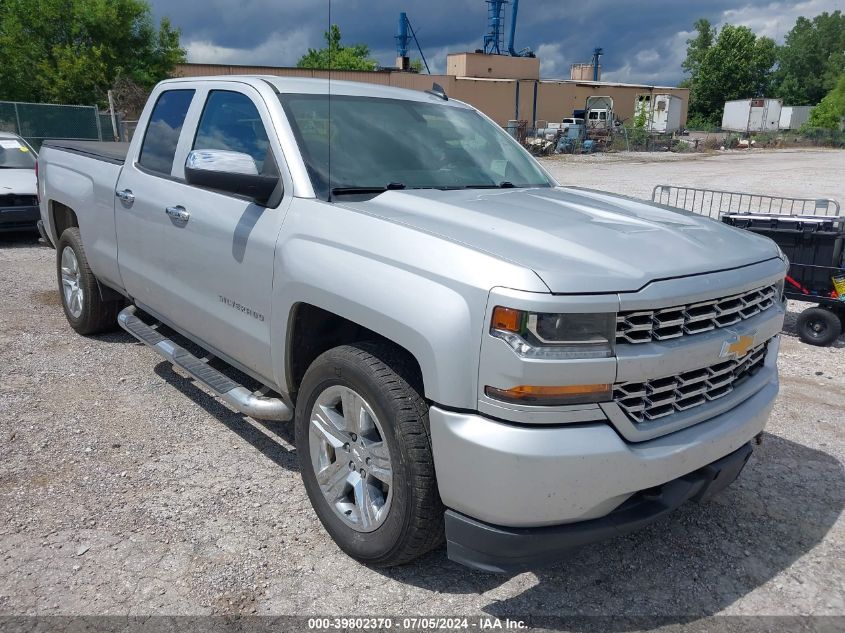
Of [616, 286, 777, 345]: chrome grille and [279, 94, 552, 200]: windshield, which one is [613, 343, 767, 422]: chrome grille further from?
[279, 94, 552, 200]: windshield

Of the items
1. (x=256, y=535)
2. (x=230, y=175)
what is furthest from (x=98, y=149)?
(x=256, y=535)

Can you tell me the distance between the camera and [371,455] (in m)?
2.73

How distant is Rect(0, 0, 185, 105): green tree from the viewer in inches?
1048

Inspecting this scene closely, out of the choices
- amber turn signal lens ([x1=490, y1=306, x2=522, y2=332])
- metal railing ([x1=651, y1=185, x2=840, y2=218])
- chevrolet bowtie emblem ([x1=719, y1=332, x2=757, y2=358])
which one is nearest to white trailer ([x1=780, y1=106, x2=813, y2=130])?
metal railing ([x1=651, y1=185, x2=840, y2=218])

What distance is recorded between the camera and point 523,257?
7.71 feet

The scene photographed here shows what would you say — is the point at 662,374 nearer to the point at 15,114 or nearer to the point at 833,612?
the point at 833,612

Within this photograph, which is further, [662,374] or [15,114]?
[15,114]

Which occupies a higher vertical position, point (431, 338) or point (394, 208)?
point (394, 208)

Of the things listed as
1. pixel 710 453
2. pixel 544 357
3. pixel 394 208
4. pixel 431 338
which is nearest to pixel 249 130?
pixel 394 208

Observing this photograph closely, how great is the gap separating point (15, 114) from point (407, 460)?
19927 mm

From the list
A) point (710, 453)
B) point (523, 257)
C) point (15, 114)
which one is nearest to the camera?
point (523, 257)

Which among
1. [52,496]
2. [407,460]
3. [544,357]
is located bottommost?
[52,496]

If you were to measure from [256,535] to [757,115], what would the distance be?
238 feet

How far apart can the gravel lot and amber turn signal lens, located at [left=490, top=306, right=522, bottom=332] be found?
3.99ft
